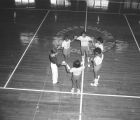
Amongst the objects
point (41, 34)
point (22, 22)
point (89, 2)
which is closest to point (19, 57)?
point (41, 34)

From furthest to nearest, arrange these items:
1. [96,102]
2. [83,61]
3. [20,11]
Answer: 1. [20,11]
2. [83,61]
3. [96,102]

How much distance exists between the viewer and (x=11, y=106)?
884cm

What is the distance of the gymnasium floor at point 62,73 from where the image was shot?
341 inches

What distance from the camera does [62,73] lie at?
10.8 meters

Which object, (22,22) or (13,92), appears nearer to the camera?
(13,92)

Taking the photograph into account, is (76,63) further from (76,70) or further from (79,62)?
(76,70)

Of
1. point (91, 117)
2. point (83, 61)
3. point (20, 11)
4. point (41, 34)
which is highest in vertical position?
point (20, 11)

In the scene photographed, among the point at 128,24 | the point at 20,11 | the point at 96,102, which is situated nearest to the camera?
the point at 96,102

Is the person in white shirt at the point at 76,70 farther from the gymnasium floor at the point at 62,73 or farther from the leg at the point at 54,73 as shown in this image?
the leg at the point at 54,73

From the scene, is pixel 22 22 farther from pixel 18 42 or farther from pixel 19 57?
pixel 19 57

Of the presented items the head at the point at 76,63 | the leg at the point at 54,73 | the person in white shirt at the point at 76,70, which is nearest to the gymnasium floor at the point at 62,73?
the leg at the point at 54,73

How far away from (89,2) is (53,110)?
43.4ft

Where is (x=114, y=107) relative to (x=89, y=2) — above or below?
below

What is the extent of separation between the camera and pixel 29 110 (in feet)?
28.5
